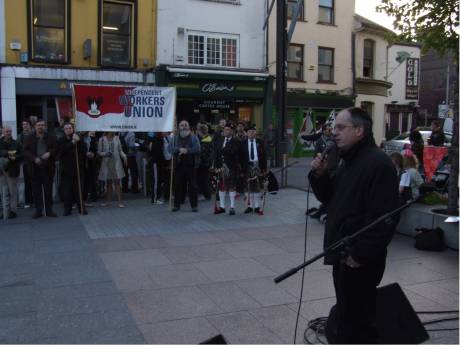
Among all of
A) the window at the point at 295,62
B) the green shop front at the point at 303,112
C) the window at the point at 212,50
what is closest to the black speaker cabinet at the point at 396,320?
the window at the point at 212,50

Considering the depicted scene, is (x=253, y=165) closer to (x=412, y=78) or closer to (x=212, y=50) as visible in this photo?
(x=212, y=50)

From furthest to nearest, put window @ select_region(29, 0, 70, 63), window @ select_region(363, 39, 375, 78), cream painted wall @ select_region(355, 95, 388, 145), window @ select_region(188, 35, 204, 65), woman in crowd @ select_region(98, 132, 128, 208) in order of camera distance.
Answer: cream painted wall @ select_region(355, 95, 388, 145)
window @ select_region(363, 39, 375, 78)
window @ select_region(188, 35, 204, 65)
window @ select_region(29, 0, 70, 63)
woman in crowd @ select_region(98, 132, 128, 208)

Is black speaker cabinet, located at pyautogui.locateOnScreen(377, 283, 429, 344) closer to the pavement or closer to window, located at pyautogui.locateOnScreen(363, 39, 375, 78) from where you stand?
the pavement

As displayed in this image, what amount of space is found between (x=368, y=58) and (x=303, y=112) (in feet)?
19.0

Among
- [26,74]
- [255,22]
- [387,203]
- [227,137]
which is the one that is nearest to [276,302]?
[387,203]

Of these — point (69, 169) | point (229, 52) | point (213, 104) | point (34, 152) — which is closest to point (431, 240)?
point (69, 169)

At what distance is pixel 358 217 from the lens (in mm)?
3314

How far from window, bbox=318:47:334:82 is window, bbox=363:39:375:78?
2709 mm

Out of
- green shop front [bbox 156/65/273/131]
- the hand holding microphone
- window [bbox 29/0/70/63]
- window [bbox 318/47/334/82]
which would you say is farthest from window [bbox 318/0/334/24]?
the hand holding microphone

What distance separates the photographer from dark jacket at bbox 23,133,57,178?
9922mm

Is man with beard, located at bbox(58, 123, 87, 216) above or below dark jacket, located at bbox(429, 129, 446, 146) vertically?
below

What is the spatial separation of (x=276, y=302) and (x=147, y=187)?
317 inches

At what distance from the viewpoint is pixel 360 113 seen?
137 inches

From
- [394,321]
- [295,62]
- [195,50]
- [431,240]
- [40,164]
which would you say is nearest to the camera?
[394,321]
